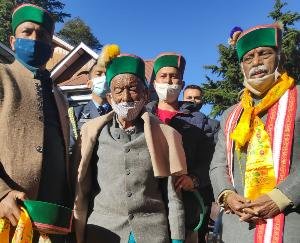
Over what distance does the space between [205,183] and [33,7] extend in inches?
89.3

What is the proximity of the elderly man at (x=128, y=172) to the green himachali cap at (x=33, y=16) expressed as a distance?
642 millimetres

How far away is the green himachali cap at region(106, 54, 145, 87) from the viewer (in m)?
3.92

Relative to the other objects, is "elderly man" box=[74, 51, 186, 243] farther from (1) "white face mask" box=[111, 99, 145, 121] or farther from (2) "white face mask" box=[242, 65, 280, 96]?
(2) "white face mask" box=[242, 65, 280, 96]

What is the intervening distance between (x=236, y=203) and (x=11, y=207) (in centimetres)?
149

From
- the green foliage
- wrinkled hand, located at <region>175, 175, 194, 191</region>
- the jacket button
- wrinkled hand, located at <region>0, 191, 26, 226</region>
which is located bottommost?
wrinkled hand, located at <region>0, 191, 26, 226</region>

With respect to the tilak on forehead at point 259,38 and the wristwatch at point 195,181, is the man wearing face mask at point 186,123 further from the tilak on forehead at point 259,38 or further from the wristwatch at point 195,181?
the tilak on forehead at point 259,38

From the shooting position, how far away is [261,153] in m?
3.33

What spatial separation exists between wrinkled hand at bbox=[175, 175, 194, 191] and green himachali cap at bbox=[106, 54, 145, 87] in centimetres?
91

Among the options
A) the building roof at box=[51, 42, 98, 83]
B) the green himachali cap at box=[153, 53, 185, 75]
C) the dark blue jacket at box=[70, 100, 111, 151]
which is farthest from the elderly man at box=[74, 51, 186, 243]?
the building roof at box=[51, 42, 98, 83]

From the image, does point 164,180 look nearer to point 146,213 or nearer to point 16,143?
point 146,213

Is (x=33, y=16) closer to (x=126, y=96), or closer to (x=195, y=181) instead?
(x=126, y=96)

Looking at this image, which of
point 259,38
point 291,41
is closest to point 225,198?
point 259,38

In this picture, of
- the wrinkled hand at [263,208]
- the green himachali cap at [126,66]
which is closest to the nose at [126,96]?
the green himachali cap at [126,66]

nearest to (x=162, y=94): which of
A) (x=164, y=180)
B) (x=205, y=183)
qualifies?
(x=205, y=183)
